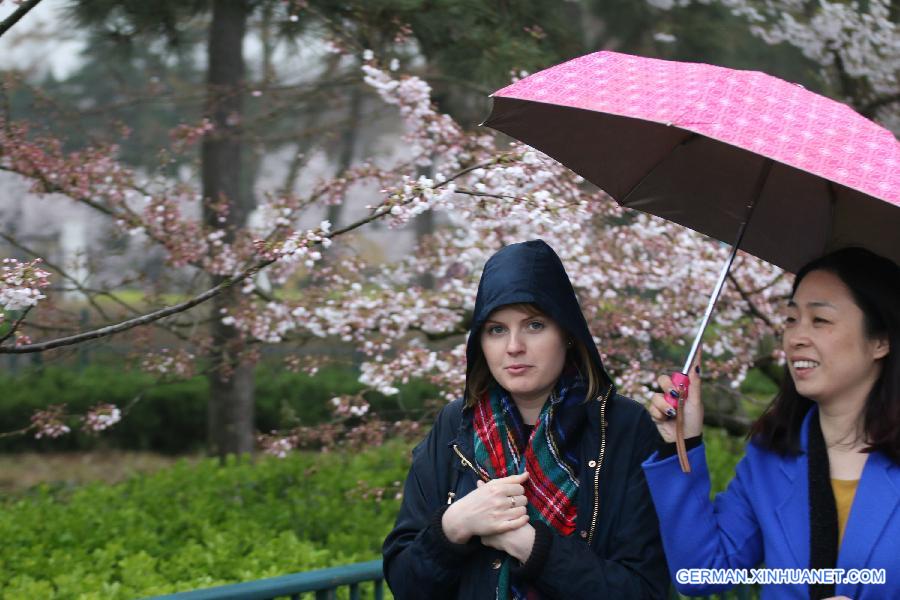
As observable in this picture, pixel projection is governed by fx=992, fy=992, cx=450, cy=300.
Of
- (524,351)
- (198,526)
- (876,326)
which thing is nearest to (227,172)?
(198,526)

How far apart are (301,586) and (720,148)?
1.69 metres

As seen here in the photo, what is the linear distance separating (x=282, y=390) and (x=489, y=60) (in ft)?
24.1

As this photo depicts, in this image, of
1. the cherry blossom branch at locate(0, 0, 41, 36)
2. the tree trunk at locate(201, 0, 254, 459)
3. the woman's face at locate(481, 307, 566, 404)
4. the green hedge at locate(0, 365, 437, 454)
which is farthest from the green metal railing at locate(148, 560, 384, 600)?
the green hedge at locate(0, 365, 437, 454)

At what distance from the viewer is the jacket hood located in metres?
2.30

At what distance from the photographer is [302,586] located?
2.83m

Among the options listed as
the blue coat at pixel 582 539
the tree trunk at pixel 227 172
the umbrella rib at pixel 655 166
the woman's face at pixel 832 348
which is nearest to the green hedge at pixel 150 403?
the tree trunk at pixel 227 172

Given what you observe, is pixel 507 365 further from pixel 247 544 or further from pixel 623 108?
pixel 247 544

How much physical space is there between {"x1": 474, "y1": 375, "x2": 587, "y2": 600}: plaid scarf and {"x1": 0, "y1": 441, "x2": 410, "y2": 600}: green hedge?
5.21ft

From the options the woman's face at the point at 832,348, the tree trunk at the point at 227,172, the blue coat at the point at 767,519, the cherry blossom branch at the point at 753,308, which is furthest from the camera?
the tree trunk at the point at 227,172

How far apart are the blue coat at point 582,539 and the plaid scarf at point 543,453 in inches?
1.1

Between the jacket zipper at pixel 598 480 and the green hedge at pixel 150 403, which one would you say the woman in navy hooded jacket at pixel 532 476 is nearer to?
the jacket zipper at pixel 598 480

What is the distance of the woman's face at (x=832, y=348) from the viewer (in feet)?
7.29

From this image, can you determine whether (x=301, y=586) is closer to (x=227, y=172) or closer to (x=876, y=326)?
(x=876, y=326)

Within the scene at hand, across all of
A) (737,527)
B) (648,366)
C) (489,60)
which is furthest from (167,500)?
(737,527)
